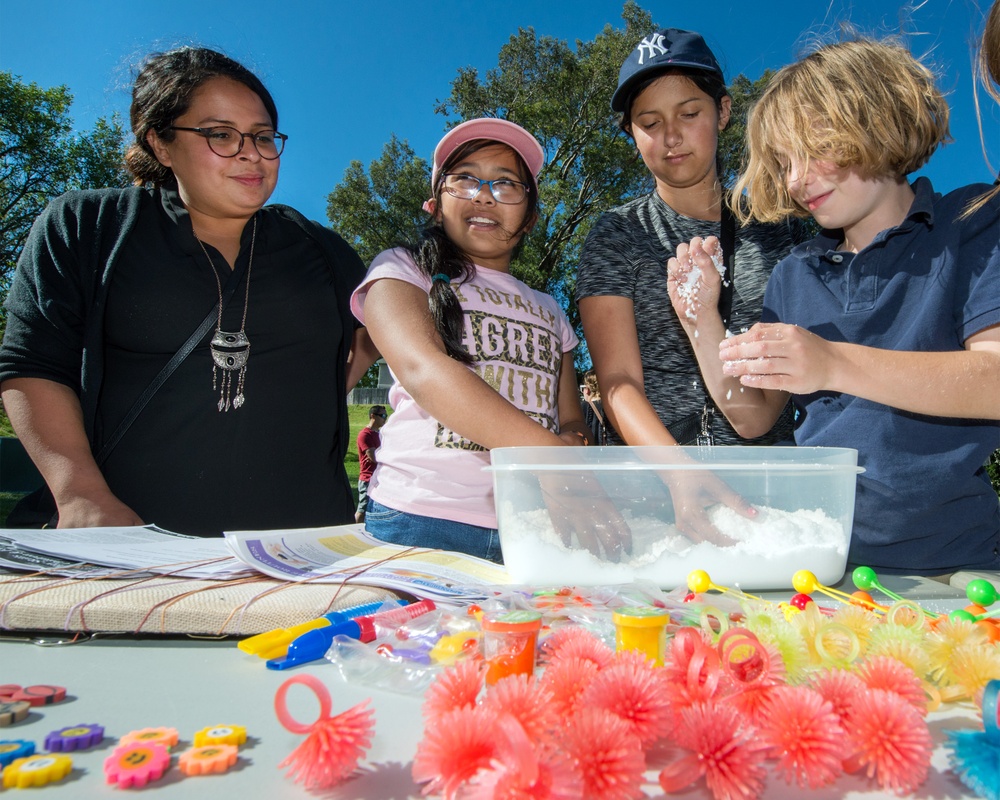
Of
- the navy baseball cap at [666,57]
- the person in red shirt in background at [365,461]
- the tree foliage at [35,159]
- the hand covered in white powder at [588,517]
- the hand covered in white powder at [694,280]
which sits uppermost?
the tree foliage at [35,159]

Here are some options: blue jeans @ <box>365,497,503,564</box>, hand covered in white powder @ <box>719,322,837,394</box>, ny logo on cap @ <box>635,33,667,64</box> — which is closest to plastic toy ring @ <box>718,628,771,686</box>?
hand covered in white powder @ <box>719,322,837,394</box>

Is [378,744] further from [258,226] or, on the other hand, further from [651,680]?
[258,226]

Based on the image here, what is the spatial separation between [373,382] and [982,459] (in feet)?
73.6

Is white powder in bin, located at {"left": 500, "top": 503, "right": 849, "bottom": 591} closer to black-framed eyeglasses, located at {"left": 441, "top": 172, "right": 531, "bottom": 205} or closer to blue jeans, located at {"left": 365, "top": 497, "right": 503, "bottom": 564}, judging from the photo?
blue jeans, located at {"left": 365, "top": 497, "right": 503, "bottom": 564}

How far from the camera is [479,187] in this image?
157cm

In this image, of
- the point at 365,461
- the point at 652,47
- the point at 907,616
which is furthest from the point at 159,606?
the point at 365,461

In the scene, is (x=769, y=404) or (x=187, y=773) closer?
(x=187, y=773)

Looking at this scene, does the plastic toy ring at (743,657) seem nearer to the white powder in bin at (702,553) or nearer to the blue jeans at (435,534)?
the white powder in bin at (702,553)

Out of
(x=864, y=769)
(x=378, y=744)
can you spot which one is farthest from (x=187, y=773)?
(x=864, y=769)

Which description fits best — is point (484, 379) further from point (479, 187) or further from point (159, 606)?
point (159, 606)

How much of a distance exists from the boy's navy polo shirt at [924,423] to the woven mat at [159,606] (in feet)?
2.88

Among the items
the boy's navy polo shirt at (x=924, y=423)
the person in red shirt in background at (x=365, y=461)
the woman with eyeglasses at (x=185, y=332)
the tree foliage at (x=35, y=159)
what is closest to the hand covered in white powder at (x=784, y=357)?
the boy's navy polo shirt at (x=924, y=423)

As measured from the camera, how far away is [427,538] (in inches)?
52.1

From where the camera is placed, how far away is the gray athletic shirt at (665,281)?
1.53 meters
